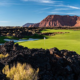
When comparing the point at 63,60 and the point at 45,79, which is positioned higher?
the point at 63,60

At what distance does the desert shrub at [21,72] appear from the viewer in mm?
4254

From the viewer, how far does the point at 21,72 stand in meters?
4.44

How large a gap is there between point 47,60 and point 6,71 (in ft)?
5.98

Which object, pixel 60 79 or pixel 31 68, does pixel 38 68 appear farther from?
pixel 60 79

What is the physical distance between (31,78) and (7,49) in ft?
15.9

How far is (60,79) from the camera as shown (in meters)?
4.55

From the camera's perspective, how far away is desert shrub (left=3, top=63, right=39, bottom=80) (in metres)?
→ 4.25

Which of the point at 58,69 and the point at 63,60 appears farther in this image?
the point at 63,60

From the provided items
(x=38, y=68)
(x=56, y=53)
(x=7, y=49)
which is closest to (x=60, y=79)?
(x=38, y=68)

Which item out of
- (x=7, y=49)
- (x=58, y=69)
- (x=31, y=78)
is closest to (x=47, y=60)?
(x=58, y=69)

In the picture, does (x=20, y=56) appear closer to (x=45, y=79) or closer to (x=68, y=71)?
(x=45, y=79)

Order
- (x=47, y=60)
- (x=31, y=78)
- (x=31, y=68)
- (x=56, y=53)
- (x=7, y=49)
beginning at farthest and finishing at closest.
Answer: (x=7, y=49)
(x=56, y=53)
(x=47, y=60)
(x=31, y=68)
(x=31, y=78)

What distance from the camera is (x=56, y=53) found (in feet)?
20.7

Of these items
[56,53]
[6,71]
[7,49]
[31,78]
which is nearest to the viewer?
[31,78]
